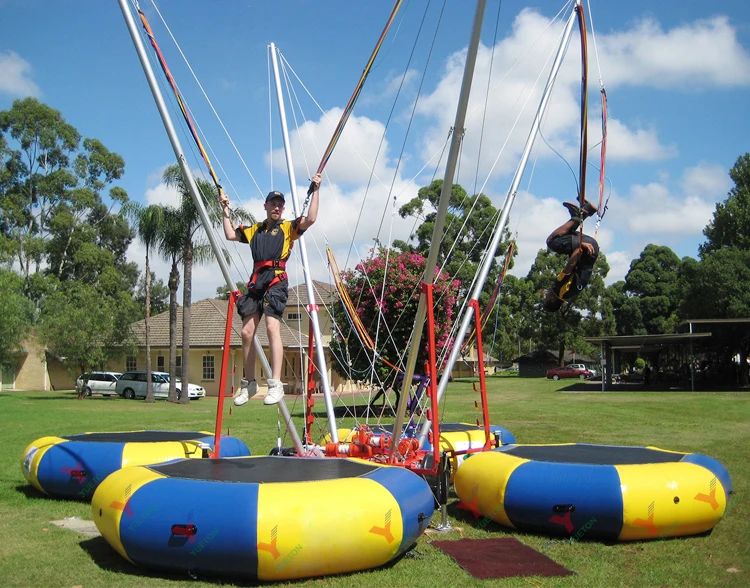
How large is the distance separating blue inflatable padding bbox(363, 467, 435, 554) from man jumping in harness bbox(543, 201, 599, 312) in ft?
7.70

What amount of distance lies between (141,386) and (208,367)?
5351 mm

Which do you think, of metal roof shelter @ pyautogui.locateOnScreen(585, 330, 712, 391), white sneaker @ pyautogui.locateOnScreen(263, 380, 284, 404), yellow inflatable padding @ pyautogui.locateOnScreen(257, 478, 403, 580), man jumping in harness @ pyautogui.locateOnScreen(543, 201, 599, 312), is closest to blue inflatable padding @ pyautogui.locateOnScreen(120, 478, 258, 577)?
yellow inflatable padding @ pyautogui.locateOnScreen(257, 478, 403, 580)

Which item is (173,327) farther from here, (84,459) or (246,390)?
(246,390)

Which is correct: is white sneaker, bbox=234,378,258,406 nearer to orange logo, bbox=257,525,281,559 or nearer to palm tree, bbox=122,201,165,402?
orange logo, bbox=257,525,281,559

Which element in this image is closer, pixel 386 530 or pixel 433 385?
pixel 386 530

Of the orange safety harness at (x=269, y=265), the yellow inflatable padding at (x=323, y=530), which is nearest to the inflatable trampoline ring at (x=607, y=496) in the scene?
the yellow inflatable padding at (x=323, y=530)

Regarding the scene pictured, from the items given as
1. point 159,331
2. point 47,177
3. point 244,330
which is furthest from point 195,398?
point 244,330

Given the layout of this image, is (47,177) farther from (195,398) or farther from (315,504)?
(315,504)

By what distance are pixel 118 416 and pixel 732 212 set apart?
38.9 m

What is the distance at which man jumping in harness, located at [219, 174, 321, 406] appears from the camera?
6.50m

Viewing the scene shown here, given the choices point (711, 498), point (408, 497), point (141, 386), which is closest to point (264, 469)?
point (408, 497)

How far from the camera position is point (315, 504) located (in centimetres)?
501

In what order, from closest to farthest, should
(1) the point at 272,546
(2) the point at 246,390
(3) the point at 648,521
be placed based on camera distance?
(1) the point at 272,546 < (3) the point at 648,521 < (2) the point at 246,390

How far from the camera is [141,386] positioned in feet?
106
